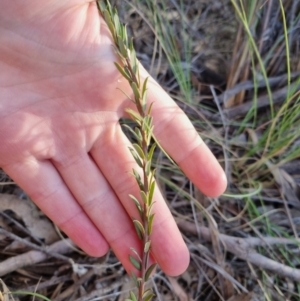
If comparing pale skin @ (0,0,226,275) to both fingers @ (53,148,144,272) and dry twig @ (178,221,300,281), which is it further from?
dry twig @ (178,221,300,281)

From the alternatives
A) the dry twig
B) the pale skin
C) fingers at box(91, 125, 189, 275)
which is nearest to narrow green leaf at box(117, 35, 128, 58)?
the pale skin

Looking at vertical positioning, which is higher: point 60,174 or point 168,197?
point 60,174

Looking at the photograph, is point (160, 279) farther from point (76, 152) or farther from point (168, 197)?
point (76, 152)

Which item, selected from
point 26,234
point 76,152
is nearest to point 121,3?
point 76,152

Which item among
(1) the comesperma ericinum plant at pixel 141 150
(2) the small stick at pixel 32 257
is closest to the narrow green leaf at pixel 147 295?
(1) the comesperma ericinum plant at pixel 141 150

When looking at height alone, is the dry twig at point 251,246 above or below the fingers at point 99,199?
below

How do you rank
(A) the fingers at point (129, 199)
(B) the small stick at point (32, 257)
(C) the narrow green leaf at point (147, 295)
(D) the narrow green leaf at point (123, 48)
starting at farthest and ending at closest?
(B) the small stick at point (32, 257)
(A) the fingers at point (129, 199)
(D) the narrow green leaf at point (123, 48)
(C) the narrow green leaf at point (147, 295)

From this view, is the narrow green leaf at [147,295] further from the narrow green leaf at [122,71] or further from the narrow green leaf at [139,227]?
the narrow green leaf at [122,71]
